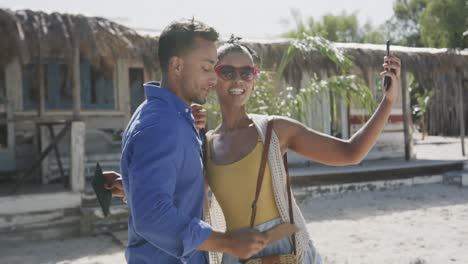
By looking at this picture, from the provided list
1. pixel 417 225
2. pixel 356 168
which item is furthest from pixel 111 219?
pixel 356 168

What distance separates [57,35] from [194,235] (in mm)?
6682

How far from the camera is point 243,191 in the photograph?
70.8 inches

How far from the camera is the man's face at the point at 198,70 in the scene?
1.52 m

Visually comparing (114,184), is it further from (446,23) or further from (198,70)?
(446,23)

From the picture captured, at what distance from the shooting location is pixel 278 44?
31.5 ft

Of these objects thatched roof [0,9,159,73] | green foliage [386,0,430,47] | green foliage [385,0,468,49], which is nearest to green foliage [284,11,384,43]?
green foliage [386,0,430,47]

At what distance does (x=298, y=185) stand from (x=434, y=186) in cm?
327

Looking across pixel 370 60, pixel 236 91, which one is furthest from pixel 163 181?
pixel 370 60

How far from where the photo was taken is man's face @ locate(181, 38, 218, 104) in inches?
60.0

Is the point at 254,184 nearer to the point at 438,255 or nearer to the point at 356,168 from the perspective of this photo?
the point at 438,255

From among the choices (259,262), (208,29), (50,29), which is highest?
(50,29)

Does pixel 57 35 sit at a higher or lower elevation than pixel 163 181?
higher

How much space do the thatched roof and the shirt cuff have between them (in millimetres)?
6488

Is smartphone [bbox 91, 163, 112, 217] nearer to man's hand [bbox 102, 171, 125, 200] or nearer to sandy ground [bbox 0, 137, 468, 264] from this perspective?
man's hand [bbox 102, 171, 125, 200]
